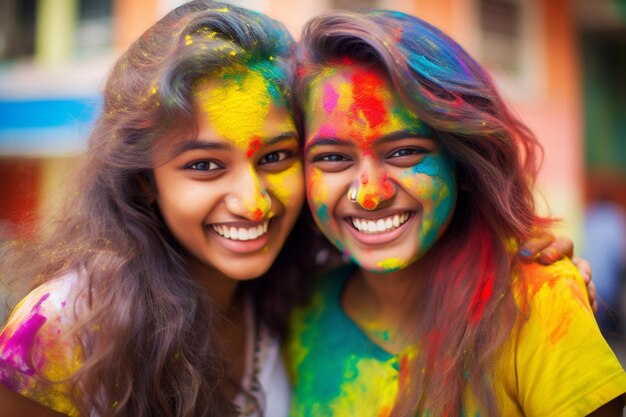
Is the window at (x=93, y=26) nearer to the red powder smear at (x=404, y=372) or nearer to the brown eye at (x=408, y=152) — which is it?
the brown eye at (x=408, y=152)

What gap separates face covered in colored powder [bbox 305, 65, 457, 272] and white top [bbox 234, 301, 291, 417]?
52cm

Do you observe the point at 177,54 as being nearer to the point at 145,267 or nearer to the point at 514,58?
the point at 145,267

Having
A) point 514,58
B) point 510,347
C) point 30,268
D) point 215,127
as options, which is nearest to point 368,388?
point 510,347

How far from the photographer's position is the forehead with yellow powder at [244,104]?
1.77 meters

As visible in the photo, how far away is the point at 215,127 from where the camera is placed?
1.77 meters

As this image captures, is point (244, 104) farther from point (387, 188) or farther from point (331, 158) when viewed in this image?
point (387, 188)

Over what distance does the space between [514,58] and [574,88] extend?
0.94 metres

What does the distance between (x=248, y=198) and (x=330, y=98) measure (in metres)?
0.39

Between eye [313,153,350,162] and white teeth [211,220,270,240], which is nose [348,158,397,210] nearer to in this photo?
eye [313,153,350,162]

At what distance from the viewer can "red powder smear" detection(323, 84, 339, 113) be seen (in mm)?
1827

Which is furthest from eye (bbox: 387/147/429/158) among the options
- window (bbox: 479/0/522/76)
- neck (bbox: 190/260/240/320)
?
window (bbox: 479/0/522/76)

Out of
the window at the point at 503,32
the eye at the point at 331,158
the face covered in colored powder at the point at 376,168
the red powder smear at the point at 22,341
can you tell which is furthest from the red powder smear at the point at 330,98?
the window at the point at 503,32

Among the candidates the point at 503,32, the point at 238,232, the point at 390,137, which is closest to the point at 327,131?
the point at 390,137

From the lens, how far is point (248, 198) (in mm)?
1788
